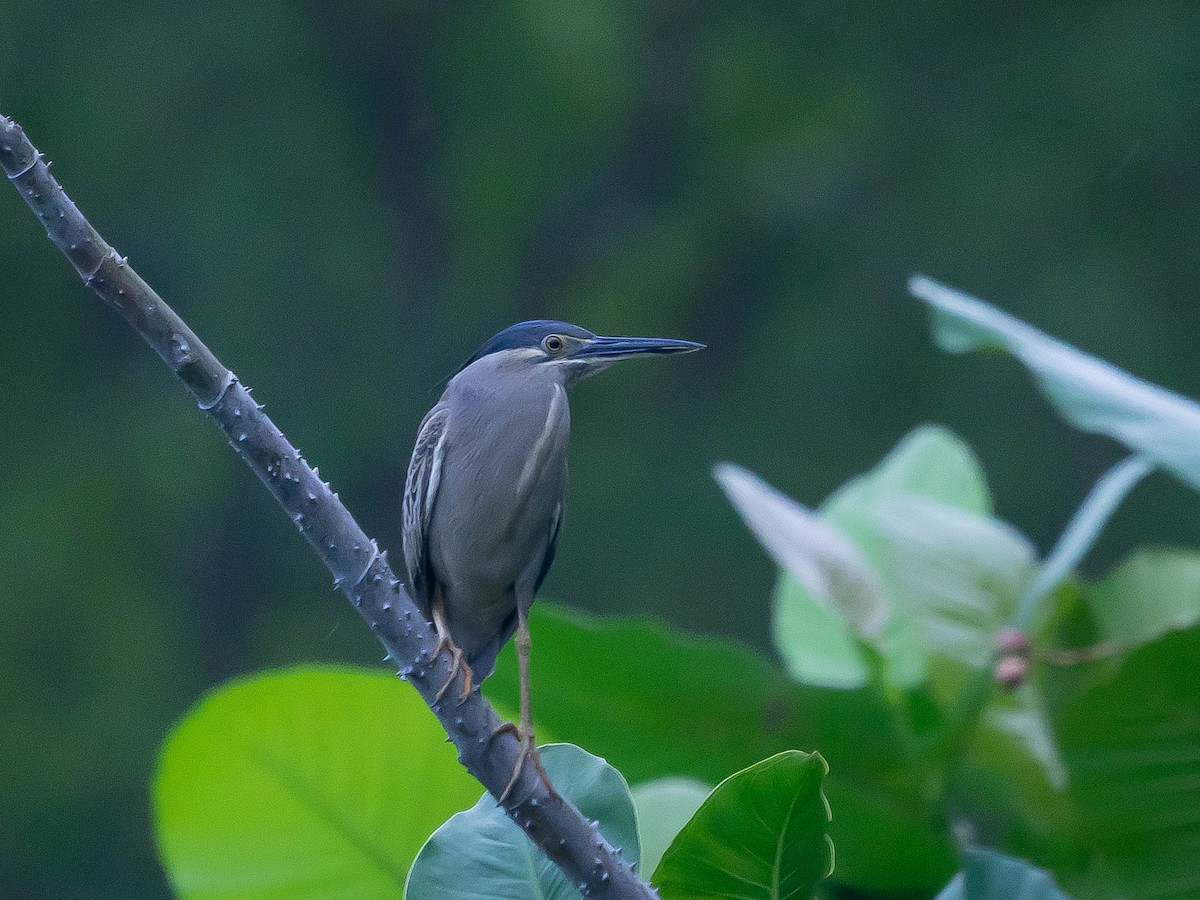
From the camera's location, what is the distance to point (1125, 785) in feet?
3.11

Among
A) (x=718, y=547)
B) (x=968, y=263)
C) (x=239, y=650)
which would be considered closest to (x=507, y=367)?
(x=718, y=547)

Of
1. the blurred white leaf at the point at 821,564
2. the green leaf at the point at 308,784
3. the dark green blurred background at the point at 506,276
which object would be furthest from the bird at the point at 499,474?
the dark green blurred background at the point at 506,276

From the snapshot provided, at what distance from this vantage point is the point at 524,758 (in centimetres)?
64

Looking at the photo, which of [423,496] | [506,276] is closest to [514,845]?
[423,496]

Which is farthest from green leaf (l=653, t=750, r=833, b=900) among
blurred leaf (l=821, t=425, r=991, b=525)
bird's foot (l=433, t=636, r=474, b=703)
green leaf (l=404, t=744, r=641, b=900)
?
blurred leaf (l=821, t=425, r=991, b=525)

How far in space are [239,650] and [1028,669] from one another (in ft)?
9.08

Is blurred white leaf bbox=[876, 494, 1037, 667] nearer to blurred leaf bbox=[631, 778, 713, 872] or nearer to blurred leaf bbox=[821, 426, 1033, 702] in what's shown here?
blurred leaf bbox=[821, 426, 1033, 702]

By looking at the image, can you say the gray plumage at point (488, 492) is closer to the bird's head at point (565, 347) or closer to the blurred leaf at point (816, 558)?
the bird's head at point (565, 347)

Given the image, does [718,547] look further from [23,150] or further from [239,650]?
[23,150]

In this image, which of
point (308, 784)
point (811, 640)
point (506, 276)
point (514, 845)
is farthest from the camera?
point (506, 276)

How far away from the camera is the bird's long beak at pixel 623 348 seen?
71cm

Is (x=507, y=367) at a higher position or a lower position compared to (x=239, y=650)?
higher

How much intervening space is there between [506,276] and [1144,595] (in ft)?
7.95

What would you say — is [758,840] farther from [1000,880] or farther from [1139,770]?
[1139,770]
